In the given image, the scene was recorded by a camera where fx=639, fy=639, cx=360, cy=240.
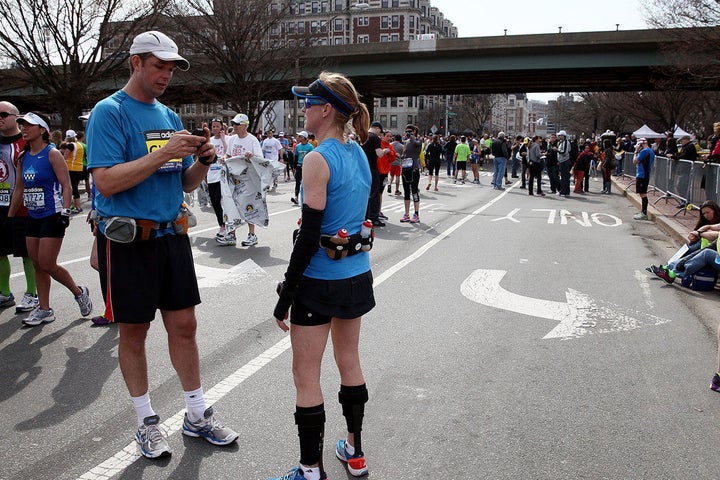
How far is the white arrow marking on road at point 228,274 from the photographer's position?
7.68 m

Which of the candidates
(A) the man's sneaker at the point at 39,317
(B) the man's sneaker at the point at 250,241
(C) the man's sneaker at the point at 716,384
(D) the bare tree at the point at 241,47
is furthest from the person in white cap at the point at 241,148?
(D) the bare tree at the point at 241,47

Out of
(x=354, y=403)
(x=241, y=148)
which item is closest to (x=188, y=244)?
(x=354, y=403)

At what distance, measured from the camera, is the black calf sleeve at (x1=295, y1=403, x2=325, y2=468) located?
300cm

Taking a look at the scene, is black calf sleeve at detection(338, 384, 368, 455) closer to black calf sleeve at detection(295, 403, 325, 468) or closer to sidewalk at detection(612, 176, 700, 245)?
black calf sleeve at detection(295, 403, 325, 468)

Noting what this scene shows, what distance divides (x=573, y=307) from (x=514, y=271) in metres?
1.88

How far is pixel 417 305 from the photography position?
675cm

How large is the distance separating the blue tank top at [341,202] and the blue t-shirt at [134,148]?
976 millimetres

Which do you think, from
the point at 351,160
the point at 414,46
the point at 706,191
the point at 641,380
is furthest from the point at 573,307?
the point at 414,46

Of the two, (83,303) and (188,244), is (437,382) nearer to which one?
(188,244)

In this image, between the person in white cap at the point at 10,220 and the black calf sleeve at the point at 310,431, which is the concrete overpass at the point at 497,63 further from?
the black calf sleeve at the point at 310,431

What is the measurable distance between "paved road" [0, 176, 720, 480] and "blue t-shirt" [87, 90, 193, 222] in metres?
1.35

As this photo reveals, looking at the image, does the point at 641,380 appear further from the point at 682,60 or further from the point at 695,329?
the point at 682,60

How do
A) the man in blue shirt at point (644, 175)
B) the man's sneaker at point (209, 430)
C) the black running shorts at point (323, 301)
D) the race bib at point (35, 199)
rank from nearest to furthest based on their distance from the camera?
the black running shorts at point (323, 301) → the man's sneaker at point (209, 430) → the race bib at point (35, 199) → the man in blue shirt at point (644, 175)

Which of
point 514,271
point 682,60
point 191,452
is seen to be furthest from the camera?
point 682,60
